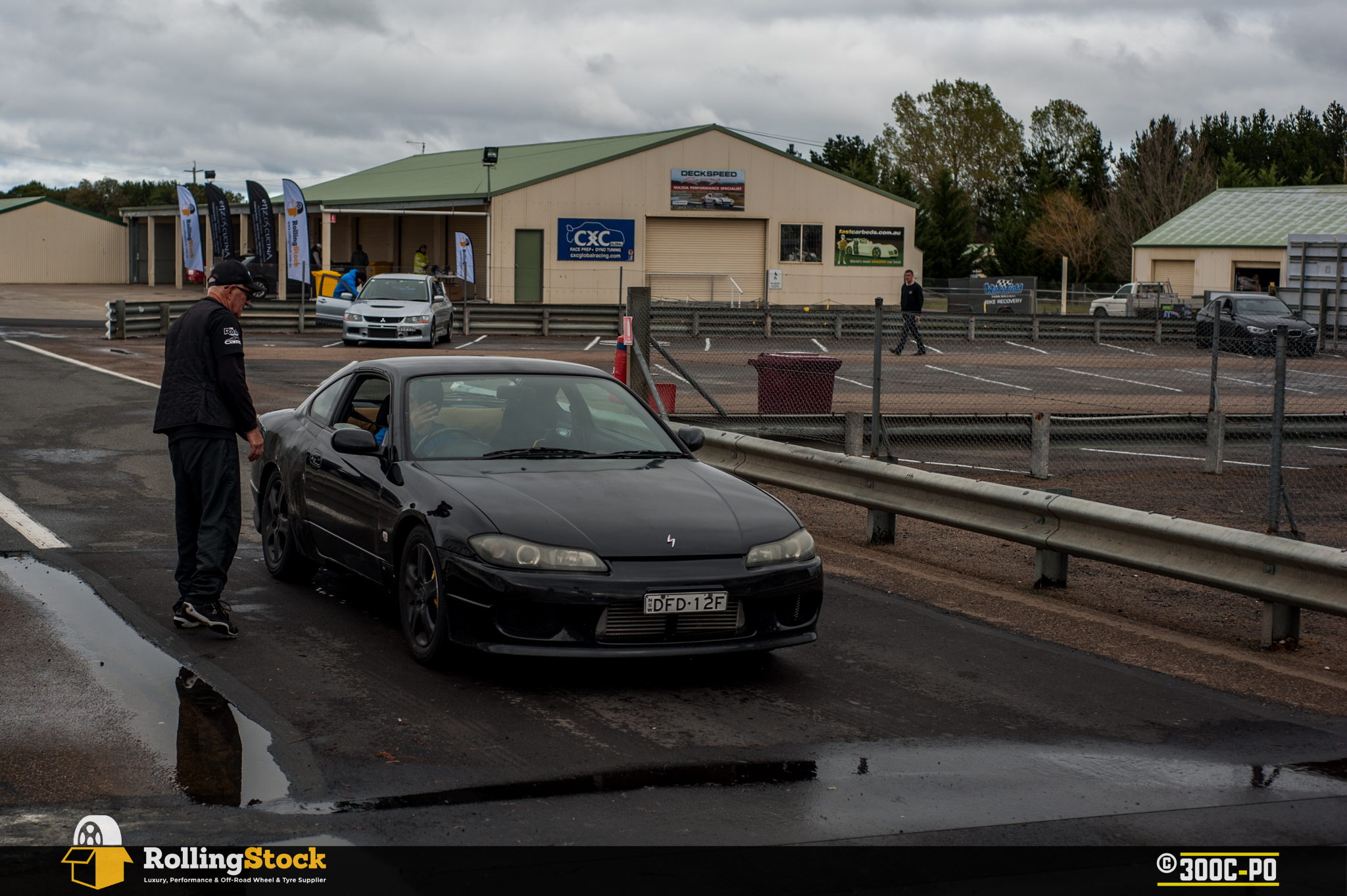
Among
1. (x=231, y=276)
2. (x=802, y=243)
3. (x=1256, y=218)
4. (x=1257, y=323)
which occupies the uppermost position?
(x=1256, y=218)

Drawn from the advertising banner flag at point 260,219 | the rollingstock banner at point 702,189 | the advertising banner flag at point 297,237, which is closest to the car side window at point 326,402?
the advertising banner flag at point 297,237

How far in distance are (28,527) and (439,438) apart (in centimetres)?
406

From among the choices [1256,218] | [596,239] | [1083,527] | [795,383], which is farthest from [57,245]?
[1083,527]

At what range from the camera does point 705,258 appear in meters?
50.2

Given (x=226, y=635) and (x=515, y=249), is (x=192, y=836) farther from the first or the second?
(x=515, y=249)

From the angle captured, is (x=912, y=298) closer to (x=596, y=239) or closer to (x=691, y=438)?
(x=596, y=239)

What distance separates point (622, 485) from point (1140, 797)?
273 centimetres

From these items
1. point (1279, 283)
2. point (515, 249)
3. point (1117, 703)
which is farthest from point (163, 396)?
point (1279, 283)

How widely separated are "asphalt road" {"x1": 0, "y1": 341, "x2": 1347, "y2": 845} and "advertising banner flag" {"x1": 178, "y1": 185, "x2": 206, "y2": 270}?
1926 inches

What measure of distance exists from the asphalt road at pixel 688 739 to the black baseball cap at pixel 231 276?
1704 mm

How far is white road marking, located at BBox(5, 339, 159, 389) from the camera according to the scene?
69.4ft

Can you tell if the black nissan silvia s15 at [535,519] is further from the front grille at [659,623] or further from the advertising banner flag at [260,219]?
the advertising banner flag at [260,219]

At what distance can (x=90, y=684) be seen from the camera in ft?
19.5

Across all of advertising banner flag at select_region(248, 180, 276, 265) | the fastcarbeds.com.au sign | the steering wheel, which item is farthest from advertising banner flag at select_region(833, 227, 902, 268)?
the steering wheel
